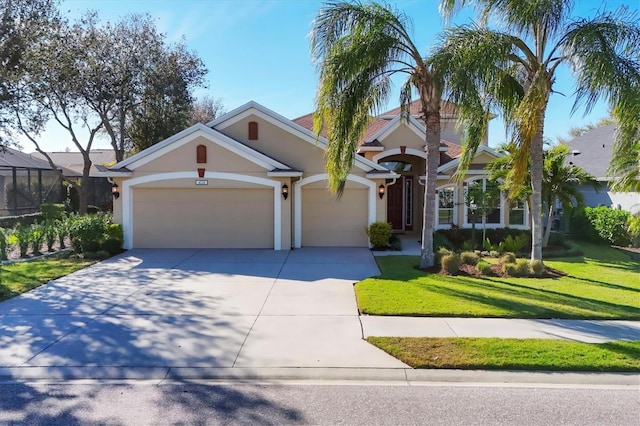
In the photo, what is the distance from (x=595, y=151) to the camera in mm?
23094

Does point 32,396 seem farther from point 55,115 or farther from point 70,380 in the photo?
point 55,115

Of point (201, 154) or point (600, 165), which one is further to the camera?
point (600, 165)

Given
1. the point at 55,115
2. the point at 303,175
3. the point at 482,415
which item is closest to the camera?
the point at 482,415

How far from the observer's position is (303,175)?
16.0 meters

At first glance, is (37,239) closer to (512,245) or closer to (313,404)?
(313,404)

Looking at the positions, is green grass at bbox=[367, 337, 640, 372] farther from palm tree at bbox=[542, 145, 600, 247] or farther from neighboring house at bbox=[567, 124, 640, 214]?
neighboring house at bbox=[567, 124, 640, 214]

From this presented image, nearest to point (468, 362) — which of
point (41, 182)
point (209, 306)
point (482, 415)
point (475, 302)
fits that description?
point (482, 415)

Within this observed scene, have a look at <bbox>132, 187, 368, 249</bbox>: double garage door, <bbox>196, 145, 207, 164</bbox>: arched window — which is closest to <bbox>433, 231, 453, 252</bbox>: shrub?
<bbox>132, 187, 368, 249</bbox>: double garage door

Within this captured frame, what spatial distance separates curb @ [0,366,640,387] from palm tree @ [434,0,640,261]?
243 inches

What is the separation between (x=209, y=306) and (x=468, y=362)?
15.3 feet

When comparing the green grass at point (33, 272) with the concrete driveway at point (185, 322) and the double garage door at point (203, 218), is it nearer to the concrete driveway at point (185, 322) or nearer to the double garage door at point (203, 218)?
the concrete driveway at point (185, 322)

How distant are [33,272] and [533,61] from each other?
13.1 metres

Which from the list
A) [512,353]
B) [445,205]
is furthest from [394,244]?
[512,353]

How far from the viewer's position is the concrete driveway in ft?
18.7
